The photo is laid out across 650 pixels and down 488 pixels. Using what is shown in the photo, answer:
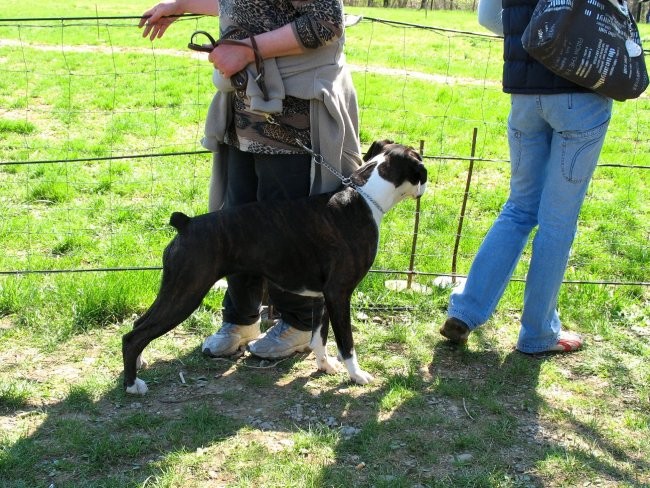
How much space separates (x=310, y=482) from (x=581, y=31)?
95.8 inches

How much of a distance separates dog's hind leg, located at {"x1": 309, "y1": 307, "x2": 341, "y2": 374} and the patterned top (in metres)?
0.96

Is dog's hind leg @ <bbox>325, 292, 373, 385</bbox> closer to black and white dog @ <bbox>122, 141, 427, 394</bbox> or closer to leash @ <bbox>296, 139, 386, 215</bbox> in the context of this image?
black and white dog @ <bbox>122, 141, 427, 394</bbox>

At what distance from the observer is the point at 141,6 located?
25062 mm

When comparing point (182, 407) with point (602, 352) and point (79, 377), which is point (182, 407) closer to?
point (79, 377)

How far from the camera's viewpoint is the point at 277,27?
→ 12.3 feet

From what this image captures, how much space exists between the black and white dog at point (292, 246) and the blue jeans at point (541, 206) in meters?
0.65

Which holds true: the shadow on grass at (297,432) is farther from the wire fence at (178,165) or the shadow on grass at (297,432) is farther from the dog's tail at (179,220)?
the wire fence at (178,165)

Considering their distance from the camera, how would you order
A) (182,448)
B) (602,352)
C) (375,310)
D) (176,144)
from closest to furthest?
(182,448), (602,352), (375,310), (176,144)

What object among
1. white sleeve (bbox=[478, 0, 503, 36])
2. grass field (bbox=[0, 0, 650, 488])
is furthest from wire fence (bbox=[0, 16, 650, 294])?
white sleeve (bbox=[478, 0, 503, 36])

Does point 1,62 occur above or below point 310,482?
above

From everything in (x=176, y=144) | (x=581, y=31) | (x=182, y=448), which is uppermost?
(x=581, y=31)

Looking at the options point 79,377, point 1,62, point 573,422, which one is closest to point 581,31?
point 573,422

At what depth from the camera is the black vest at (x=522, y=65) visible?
152 inches

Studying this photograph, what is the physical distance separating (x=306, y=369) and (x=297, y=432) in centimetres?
67
